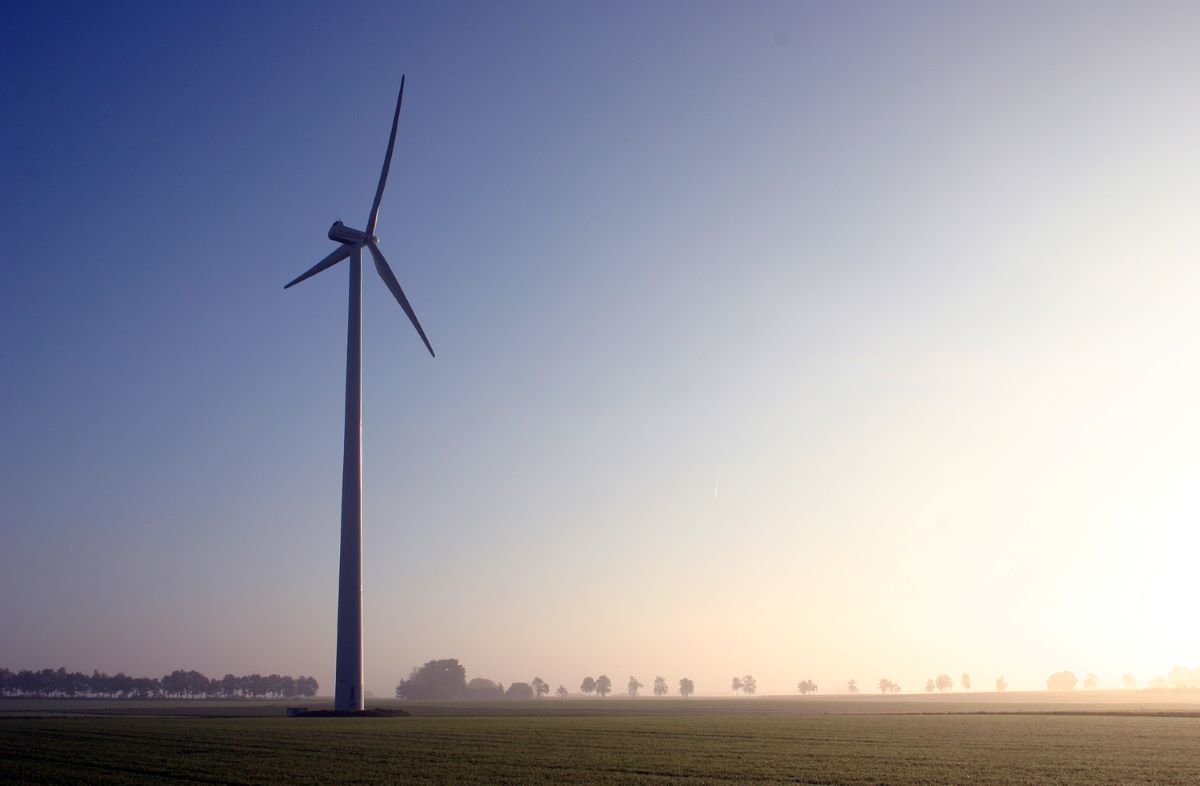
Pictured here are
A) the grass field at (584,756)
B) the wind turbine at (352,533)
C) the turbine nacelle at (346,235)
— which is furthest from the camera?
the turbine nacelle at (346,235)

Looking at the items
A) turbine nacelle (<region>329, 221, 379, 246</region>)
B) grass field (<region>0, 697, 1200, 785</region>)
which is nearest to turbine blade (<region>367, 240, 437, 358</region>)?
turbine nacelle (<region>329, 221, 379, 246</region>)

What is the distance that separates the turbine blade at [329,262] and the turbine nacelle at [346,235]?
773 millimetres

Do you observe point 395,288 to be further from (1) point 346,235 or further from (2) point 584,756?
(2) point 584,756

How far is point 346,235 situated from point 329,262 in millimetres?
4229

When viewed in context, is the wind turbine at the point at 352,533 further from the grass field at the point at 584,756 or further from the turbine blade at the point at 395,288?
the grass field at the point at 584,756

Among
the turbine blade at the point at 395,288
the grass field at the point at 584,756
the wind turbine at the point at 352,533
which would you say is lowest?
the grass field at the point at 584,756

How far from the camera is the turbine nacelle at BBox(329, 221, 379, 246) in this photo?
82.9m

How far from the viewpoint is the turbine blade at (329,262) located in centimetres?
8462

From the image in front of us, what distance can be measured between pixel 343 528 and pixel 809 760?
47.4m

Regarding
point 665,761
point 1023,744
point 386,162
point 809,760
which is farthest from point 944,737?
point 386,162

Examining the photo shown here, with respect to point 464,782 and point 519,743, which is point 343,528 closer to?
point 519,743

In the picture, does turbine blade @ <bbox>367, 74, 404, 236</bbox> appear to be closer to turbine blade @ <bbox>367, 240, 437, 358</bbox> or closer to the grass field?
turbine blade @ <bbox>367, 240, 437, 358</bbox>

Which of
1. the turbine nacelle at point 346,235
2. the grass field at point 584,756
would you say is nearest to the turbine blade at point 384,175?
the turbine nacelle at point 346,235

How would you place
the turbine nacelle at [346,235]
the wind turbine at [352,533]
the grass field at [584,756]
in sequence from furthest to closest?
the turbine nacelle at [346,235], the wind turbine at [352,533], the grass field at [584,756]
